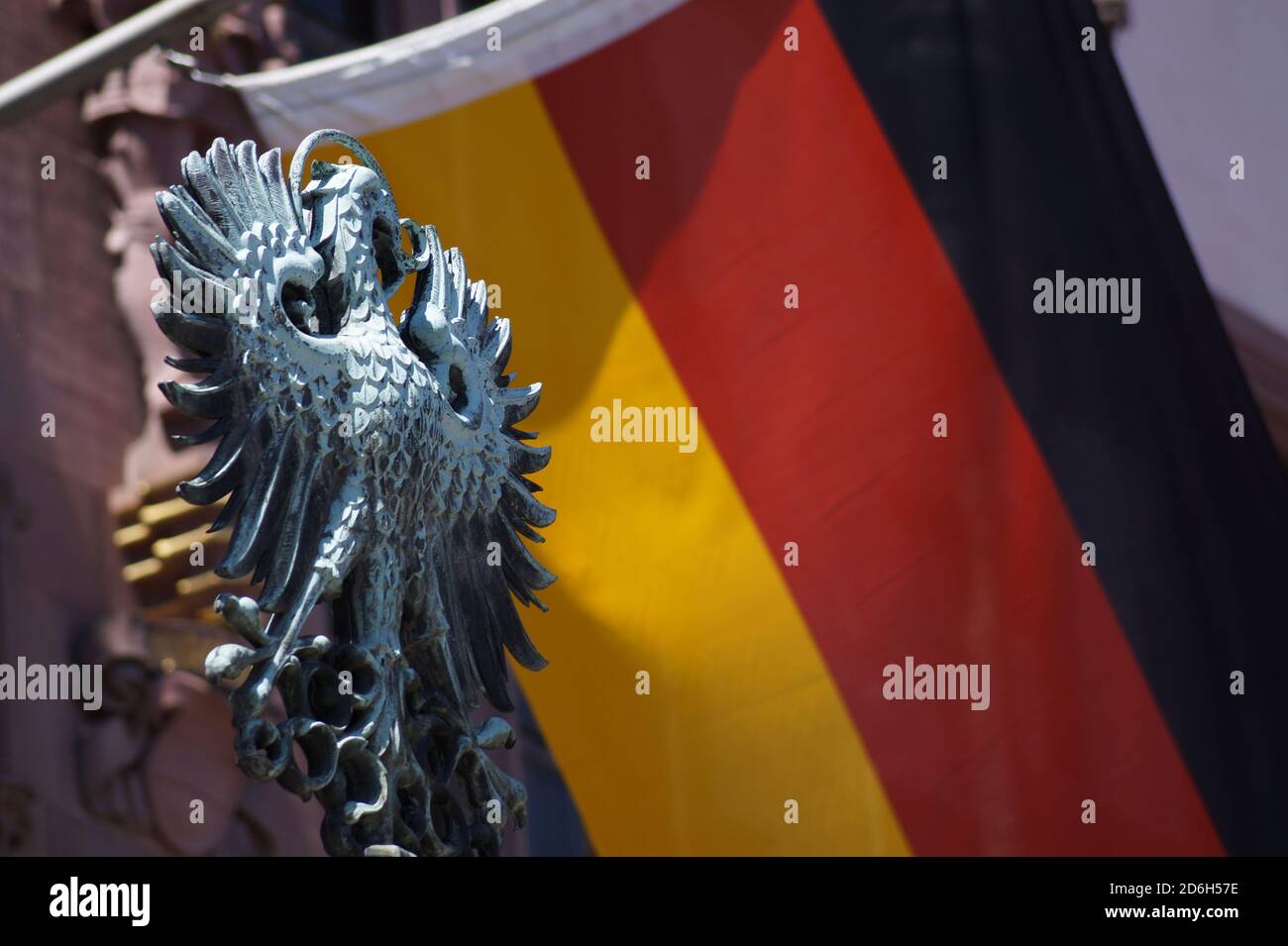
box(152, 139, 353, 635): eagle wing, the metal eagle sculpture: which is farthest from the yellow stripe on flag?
box(152, 139, 353, 635): eagle wing

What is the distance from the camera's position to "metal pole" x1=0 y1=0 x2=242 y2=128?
825 cm

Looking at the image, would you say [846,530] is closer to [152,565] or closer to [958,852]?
[958,852]

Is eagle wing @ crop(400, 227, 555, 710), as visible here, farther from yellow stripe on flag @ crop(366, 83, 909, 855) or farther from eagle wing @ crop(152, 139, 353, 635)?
yellow stripe on flag @ crop(366, 83, 909, 855)

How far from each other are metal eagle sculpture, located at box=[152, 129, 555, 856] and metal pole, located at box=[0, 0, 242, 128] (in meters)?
3.80

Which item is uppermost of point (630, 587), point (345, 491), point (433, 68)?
point (433, 68)

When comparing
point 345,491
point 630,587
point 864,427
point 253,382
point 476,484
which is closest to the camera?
point 253,382

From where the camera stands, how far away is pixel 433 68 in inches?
448

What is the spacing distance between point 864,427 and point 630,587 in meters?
1.23

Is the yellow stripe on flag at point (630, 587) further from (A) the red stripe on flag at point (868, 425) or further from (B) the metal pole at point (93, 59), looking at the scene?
(B) the metal pole at point (93, 59)

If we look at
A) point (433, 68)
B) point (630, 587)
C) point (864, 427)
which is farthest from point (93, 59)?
point (864, 427)

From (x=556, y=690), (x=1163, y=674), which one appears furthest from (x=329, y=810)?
(x=1163, y=674)

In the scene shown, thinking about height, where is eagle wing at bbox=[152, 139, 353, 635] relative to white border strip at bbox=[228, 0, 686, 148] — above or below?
below

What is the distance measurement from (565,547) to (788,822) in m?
1.47

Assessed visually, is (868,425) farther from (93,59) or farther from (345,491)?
(345,491)
